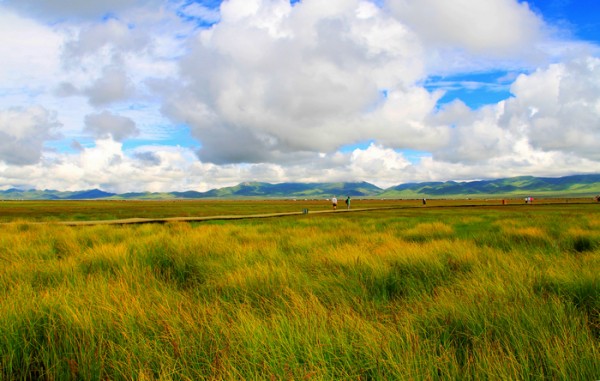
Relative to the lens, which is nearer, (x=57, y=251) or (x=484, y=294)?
(x=484, y=294)

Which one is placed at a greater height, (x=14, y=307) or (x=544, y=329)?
(x=14, y=307)

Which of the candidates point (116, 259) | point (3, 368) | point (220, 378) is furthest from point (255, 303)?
point (116, 259)

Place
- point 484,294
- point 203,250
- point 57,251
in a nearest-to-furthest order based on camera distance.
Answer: point 484,294 < point 203,250 < point 57,251

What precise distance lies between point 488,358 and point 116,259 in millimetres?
6610

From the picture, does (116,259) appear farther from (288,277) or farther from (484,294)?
(484,294)

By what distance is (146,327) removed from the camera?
3.33 m

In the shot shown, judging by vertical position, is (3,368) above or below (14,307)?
below

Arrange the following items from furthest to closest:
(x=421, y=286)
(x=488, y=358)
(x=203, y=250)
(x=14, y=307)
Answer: (x=203, y=250) < (x=421, y=286) < (x=14, y=307) < (x=488, y=358)

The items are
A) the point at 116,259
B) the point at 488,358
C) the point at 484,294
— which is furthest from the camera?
the point at 116,259

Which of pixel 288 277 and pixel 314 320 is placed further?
pixel 288 277

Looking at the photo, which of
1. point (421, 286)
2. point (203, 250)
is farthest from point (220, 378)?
point (203, 250)

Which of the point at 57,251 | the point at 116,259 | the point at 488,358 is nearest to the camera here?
the point at 488,358

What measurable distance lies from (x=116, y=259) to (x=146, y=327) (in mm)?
4270

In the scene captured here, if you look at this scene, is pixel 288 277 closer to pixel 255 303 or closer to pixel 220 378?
pixel 255 303
